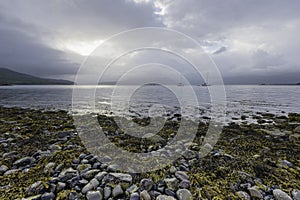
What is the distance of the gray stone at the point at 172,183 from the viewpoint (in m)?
3.30

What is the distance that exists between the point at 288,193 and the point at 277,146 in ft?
12.5

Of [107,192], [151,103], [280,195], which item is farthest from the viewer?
[151,103]

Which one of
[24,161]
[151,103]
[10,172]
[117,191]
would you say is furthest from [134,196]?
[151,103]

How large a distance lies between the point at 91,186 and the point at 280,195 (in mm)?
3482

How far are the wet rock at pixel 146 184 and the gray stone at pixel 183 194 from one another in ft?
1.71

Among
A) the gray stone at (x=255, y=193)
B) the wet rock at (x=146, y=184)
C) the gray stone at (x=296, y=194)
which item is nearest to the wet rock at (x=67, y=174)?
the wet rock at (x=146, y=184)

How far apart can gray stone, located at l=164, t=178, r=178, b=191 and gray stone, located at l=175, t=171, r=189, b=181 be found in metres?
0.17

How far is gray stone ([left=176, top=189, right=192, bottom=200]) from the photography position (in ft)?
9.94

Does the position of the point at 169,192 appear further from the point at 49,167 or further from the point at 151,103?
the point at 151,103

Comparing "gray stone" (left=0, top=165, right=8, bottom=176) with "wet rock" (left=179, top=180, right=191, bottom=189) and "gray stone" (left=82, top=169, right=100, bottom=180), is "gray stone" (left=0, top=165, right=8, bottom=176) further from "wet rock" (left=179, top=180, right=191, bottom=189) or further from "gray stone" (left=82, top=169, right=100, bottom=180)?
"wet rock" (left=179, top=180, right=191, bottom=189)

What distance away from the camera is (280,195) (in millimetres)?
3178

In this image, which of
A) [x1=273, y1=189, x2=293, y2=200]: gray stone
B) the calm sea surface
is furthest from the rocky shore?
the calm sea surface

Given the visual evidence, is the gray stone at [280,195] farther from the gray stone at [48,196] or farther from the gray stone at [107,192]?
the gray stone at [48,196]

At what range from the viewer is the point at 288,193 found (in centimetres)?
338
